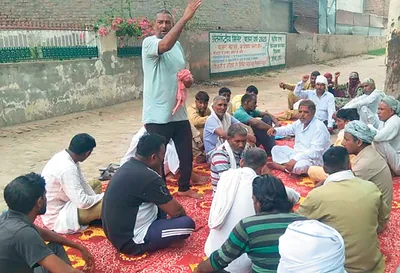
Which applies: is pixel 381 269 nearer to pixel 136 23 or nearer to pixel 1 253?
pixel 1 253

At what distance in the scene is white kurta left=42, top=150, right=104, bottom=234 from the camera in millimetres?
3688

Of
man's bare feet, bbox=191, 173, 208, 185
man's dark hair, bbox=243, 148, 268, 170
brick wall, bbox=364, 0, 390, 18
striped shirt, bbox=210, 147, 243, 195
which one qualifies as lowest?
man's bare feet, bbox=191, 173, 208, 185

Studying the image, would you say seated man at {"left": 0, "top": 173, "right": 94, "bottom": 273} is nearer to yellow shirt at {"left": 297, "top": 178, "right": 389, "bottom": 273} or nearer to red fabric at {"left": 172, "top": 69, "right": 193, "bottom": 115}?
yellow shirt at {"left": 297, "top": 178, "right": 389, "bottom": 273}

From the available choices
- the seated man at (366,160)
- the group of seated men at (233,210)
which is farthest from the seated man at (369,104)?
the seated man at (366,160)

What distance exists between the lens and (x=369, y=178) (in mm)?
3674

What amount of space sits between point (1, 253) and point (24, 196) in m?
0.33

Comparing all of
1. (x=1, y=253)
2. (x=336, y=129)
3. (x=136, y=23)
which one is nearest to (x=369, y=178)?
(x=1, y=253)

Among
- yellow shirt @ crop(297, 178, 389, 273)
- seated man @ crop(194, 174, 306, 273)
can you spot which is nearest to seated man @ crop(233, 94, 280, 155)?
yellow shirt @ crop(297, 178, 389, 273)

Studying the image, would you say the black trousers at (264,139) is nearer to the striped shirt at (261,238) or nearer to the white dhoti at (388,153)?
the white dhoti at (388,153)

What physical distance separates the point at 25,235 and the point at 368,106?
553cm

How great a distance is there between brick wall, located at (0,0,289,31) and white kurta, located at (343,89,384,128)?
7026mm

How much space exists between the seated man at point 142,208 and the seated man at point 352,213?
3.52 feet

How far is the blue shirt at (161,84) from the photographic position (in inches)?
168

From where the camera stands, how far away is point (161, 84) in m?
4.30
